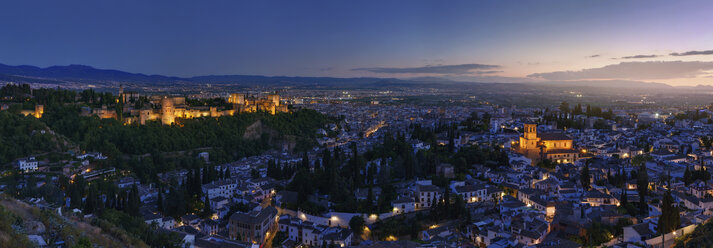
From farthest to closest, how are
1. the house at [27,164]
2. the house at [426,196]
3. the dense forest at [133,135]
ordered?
the dense forest at [133,135] → the house at [27,164] → the house at [426,196]

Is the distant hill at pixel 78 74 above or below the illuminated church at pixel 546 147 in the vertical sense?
above

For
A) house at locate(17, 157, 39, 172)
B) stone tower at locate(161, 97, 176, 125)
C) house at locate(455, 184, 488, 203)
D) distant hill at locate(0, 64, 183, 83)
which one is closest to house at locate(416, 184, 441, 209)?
house at locate(455, 184, 488, 203)

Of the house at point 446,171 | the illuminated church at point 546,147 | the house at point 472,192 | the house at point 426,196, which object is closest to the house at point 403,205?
the house at point 426,196

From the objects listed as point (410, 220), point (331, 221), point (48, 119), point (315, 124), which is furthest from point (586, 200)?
point (48, 119)

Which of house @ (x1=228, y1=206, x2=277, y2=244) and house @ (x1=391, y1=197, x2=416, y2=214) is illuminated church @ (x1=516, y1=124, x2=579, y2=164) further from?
house @ (x1=228, y1=206, x2=277, y2=244)

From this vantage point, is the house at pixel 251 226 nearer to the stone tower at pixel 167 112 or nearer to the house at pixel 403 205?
the house at pixel 403 205

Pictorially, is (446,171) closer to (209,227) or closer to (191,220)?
(209,227)

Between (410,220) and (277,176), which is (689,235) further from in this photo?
(277,176)

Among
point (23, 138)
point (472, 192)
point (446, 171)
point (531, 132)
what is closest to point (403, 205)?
point (472, 192)
